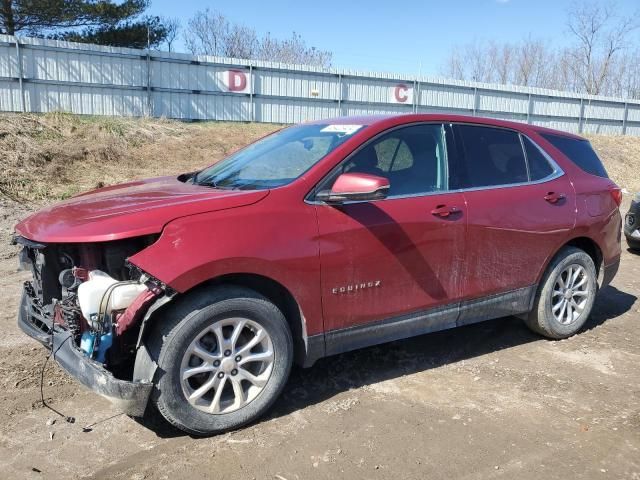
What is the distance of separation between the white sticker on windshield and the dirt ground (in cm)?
170

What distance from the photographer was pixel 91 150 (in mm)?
12602

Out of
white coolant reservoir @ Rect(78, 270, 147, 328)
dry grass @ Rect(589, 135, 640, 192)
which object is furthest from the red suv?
dry grass @ Rect(589, 135, 640, 192)

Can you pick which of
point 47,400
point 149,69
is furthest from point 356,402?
point 149,69

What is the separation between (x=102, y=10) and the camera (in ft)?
67.1

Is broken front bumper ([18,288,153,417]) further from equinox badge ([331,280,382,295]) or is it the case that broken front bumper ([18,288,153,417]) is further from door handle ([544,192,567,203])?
door handle ([544,192,567,203])

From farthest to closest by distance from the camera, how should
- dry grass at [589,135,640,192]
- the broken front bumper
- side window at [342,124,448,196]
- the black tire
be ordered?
1. dry grass at [589,135,640,192]
2. the black tire
3. side window at [342,124,448,196]
4. the broken front bumper

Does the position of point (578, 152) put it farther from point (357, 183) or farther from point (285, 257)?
point (285, 257)

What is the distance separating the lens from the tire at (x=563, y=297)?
485 centimetres

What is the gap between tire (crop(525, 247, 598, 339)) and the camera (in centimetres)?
485

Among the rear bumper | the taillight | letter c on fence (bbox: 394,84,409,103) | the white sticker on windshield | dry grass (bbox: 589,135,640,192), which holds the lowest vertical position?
dry grass (bbox: 589,135,640,192)

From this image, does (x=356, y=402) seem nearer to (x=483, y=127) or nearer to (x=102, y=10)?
(x=483, y=127)

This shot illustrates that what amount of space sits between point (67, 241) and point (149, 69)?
1567 cm

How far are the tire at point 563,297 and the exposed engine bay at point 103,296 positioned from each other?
3.18 meters

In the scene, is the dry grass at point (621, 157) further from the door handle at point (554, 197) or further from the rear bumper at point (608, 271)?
the door handle at point (554, 197)
